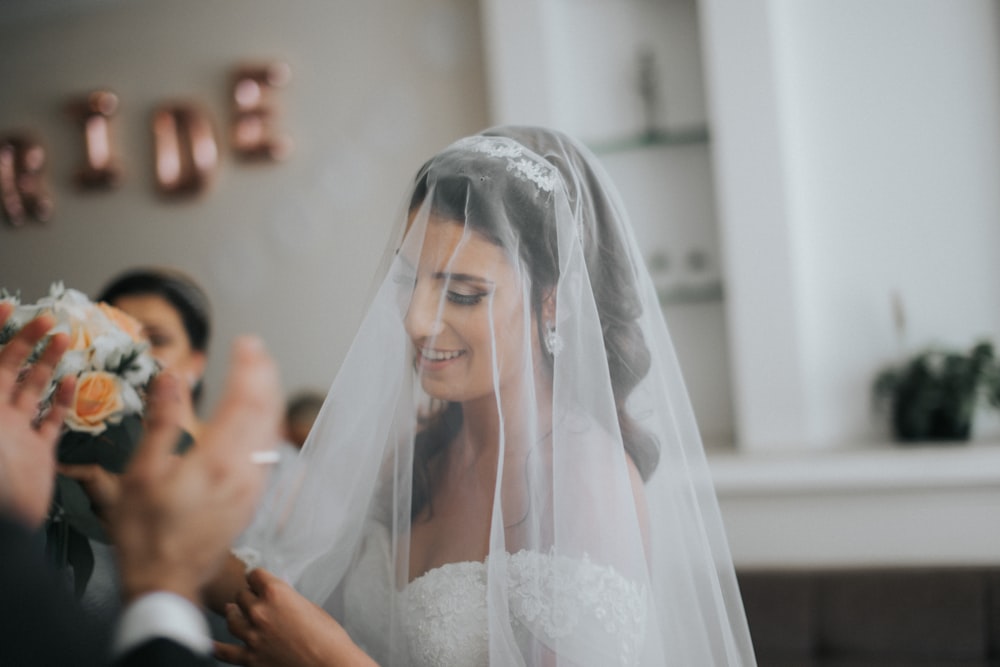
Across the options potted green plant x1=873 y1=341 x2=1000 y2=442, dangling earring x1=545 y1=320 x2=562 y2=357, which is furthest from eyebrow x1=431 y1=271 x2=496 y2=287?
potted green plant x1=873 y1=341 x2=1000 y2=442

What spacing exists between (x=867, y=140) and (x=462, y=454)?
1724 mm

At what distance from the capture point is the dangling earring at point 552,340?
120 cm

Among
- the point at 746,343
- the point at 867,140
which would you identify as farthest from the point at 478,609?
the point at 867,140

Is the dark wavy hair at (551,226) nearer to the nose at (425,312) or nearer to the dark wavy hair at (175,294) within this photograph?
the nose at (425,312)

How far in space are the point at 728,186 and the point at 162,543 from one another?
2.06 metres

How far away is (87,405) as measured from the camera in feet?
3.30

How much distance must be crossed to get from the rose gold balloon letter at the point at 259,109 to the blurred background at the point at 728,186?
28 mm

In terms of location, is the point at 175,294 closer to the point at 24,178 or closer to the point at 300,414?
the point at 300,414

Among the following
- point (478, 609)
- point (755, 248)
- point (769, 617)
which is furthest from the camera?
point (755, 248)

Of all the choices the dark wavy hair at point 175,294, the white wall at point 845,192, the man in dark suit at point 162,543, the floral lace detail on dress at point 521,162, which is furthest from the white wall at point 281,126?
the man in dark suit at point 162,543

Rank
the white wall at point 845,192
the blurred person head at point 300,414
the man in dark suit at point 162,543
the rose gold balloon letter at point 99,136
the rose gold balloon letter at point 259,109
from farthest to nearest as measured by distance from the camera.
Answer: the rose gold balloon letter at point 99,136, the rose gold balloon letter at point 259,109, the blurred person head at point 300,414, the white wall at point 845,192, the man in dark suit at point 162,543

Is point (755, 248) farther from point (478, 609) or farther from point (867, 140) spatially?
point (478, 609)

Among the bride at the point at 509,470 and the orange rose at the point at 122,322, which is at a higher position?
the orange rose at the point at 122,322

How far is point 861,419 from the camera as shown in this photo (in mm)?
2439
